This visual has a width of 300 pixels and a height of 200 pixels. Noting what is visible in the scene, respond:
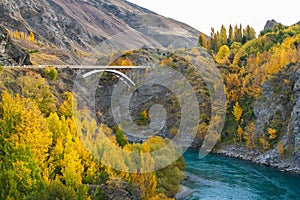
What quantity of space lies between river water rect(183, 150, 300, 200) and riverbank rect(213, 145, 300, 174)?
5.65 feet

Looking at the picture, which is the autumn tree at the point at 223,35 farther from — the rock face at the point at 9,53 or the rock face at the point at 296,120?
the rock face at the point at 9,53

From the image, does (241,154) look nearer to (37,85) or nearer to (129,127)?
(129,127)

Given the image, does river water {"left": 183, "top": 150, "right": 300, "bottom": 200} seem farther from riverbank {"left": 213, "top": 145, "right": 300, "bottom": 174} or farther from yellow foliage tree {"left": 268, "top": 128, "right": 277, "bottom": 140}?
yellow foliage tree {"left": 268, "top": 128, "right": 277, "bottom": 140}

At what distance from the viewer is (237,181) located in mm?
51812

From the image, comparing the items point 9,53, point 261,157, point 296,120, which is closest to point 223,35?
point 296,120

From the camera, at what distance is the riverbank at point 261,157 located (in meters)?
58.4

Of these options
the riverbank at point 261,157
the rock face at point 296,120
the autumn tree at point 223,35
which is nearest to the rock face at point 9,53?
the riverbank at point 261,157

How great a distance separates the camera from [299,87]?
222 feet

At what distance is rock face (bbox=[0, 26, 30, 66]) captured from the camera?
52.8m

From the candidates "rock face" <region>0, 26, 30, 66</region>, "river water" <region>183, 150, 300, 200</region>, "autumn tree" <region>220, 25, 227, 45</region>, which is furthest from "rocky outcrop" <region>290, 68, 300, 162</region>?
"autumn tree" <region>220, 25, 227, 45</region>

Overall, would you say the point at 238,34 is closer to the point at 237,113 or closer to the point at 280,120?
the point at 237,113

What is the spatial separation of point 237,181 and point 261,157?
15.3m

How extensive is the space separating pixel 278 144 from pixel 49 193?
162 ft

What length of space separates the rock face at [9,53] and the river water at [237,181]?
3231 cm
